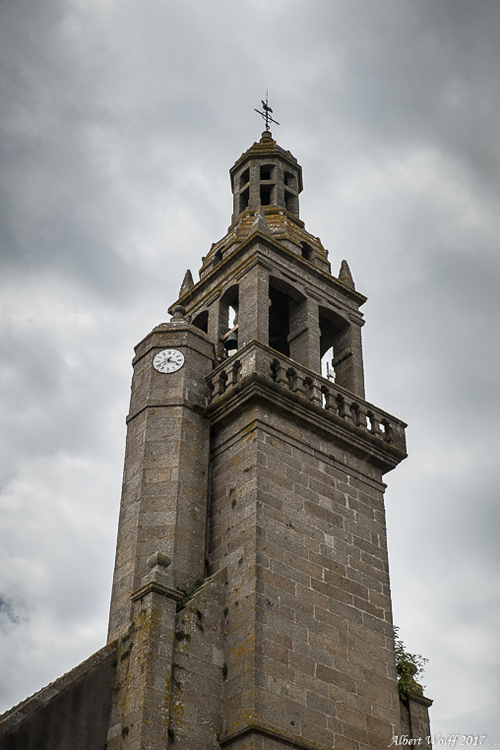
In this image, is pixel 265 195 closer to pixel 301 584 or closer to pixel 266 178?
pixel 266 178

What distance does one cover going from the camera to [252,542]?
16.5 meters

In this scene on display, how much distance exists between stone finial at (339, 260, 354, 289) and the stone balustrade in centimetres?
422

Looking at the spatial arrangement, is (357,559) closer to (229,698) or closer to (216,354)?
(229,698)

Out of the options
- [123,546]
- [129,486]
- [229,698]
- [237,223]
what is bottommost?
[229,698]

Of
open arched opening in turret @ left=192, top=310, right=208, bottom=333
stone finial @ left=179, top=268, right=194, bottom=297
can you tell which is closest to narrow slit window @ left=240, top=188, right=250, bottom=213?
stone finial @ left=179, top=268, right=194, bottom=297

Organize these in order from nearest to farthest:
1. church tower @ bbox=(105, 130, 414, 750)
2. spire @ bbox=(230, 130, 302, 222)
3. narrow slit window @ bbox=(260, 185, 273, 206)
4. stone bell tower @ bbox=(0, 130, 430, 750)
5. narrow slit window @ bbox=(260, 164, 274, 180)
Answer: stone bell tower @ bbox=(0, 130, 430, 750), church tower @ bbox=(105, 130, 414, 750), spire @ bbox=(230, 130, 302, 222), narrow slit window @ bbox=(260, 185, 273, 206), narrow slit window @ bbox=(260, 164, 274, 180)

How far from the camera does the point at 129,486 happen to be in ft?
61.0

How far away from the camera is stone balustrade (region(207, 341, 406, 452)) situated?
18984mm

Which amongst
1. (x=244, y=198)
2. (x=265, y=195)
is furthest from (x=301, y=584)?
(x=265, y=195)

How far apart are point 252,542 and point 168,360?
501 centimetres

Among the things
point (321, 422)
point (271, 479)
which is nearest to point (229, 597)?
point (271, 479)

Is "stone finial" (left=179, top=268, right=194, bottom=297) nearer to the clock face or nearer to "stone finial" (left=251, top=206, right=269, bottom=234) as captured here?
"stone finial" (left=251, top=206, right=269, bottom=234)

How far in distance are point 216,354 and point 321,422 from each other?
3.17 metres

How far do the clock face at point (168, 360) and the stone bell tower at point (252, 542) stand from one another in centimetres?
5
